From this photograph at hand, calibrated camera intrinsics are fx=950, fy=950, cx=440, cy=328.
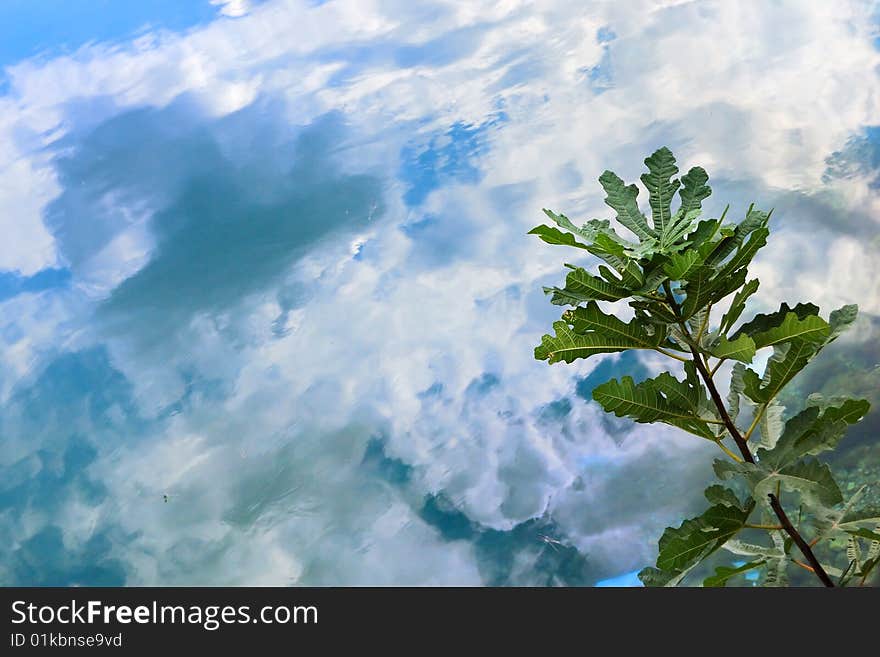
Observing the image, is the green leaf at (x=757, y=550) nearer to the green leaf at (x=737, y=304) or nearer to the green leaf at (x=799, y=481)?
the green leaf at (x=799, y=481)

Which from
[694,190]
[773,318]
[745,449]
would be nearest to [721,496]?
[745,449]

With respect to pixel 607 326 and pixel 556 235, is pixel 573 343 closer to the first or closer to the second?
pixel 607 326

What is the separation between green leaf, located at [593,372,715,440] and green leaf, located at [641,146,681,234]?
28 cm

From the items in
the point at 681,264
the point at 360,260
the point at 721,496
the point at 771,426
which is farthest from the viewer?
the point at 360,260

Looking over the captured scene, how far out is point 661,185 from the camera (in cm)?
171

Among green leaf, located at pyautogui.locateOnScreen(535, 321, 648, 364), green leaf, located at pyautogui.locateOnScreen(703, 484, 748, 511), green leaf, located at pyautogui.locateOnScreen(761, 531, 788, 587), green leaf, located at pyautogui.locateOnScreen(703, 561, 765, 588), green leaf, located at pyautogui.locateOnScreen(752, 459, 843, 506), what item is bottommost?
green leaf, located at pyautogui.locateOnScreen(703, 561, 765, 588)

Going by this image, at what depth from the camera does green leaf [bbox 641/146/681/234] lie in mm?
1682

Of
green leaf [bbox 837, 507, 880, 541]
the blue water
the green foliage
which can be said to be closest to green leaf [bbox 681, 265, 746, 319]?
the green foliage

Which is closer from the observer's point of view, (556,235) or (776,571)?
(556,235)

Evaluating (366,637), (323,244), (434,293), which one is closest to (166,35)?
(323,244)

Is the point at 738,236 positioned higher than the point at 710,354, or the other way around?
the point at 738,236

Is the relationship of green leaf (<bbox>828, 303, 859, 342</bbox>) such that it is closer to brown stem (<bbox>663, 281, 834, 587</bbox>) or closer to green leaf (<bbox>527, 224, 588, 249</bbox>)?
brown stem (<bbox>663, 281, 834, 587</bbox>)

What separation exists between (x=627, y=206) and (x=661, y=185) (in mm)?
71

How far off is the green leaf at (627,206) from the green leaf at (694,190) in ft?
0.26
